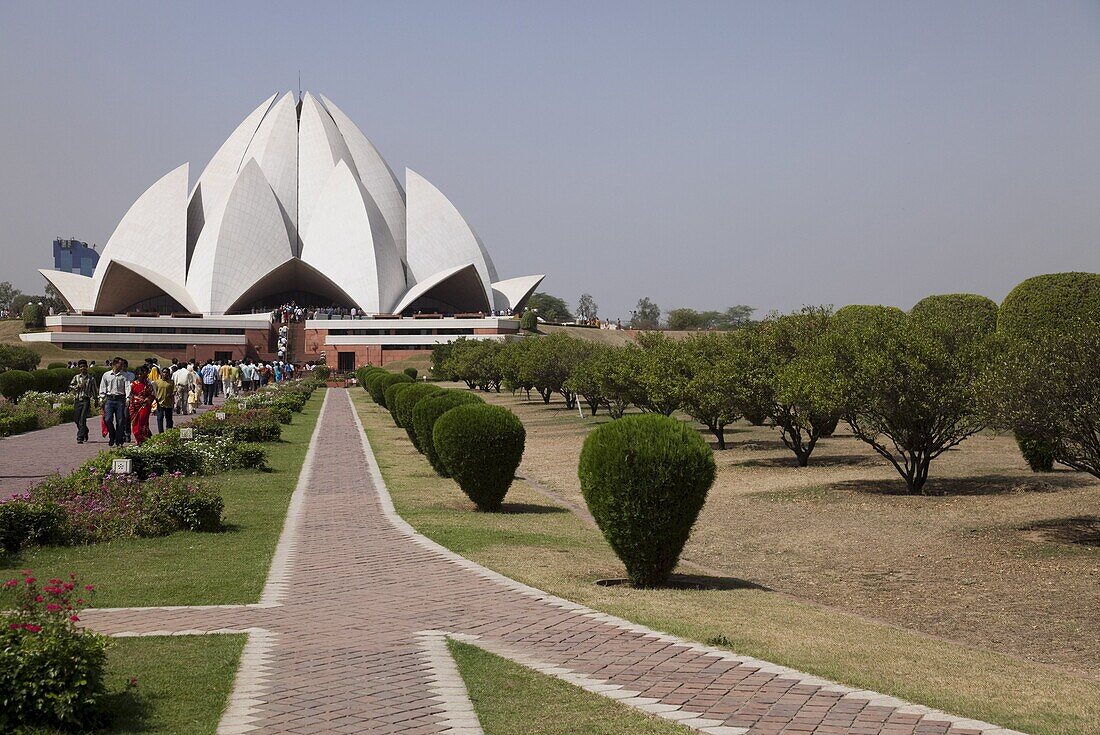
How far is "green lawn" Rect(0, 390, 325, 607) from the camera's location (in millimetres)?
6137

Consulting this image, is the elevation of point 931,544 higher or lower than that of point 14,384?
lower

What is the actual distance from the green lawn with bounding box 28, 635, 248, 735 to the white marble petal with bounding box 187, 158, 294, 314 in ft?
210

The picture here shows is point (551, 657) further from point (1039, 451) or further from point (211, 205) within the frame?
point (211, 205)

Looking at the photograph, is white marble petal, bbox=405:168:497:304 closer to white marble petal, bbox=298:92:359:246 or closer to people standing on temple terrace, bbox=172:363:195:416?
white marble petal, bbox=298:92:359:246

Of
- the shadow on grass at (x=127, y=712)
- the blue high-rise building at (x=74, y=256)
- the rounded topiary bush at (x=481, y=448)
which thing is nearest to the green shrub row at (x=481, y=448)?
the rounded topiary bush at (x=481, y=448)

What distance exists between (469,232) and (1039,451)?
65223mm

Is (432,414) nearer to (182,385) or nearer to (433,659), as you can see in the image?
(433,659)

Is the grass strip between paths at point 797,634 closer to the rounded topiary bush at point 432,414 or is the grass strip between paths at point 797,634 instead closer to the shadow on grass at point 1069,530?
the rounded topiary bush at point 432,414

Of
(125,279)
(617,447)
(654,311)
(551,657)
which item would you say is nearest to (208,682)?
(551,657)

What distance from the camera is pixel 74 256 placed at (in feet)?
536

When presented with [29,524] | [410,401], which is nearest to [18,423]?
[410,401]

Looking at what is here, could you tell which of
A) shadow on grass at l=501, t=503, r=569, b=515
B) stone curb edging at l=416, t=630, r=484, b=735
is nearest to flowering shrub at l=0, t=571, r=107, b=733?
stone curb edging at l=416, t=630, r=484, b=735

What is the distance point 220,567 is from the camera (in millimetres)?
7043

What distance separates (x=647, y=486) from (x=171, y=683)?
11.3 feet
